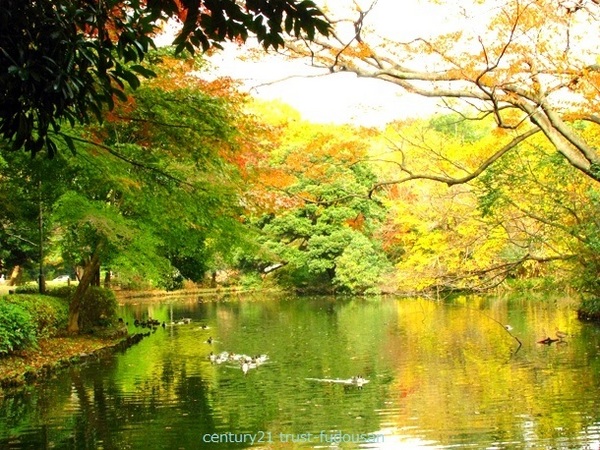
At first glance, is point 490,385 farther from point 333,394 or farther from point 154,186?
point 154,186

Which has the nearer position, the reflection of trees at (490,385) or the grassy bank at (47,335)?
the reflection of trees at (490,385)

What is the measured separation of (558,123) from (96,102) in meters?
6.90

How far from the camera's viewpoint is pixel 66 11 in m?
3.45

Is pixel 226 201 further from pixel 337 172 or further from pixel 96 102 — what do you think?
pixel 337 172

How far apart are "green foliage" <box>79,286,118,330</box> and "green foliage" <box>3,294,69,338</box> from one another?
1.28 m

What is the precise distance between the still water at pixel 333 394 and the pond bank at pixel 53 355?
384mm

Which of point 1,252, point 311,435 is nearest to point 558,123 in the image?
point 311,435

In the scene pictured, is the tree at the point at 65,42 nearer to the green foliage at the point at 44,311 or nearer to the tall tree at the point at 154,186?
the tall tree at the point at 154,186

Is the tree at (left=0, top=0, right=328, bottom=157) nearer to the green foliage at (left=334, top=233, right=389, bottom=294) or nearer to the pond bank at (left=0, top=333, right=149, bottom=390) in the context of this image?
the pond bank at (left=0, top=333, right=149, bottom=390)

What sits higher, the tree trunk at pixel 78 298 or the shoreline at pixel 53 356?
the tree trunk at pixel 78 298

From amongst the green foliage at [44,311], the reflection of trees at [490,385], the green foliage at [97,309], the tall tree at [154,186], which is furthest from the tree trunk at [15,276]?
the reflection of trees at [490,385]

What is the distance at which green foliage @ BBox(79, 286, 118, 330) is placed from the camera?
18531mm

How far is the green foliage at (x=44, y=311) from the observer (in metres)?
14.1

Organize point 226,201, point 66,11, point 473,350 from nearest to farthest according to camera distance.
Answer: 1. point 66,11
2. point 226,201
3. point 473,350
